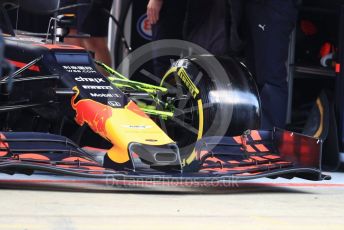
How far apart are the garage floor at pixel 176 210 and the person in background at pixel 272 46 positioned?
1.46 m

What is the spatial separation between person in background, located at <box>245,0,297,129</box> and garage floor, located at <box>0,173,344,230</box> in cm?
146

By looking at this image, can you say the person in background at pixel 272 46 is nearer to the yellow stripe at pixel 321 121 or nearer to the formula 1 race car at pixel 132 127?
the yellow stripe at pixel 321 121

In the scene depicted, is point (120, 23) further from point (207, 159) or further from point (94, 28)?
point (207, 159)

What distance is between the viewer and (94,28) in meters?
9.58

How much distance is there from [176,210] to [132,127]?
0.85 metres

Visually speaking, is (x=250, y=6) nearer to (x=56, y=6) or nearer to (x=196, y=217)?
(x=56, y=6)

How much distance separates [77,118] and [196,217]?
4.68 feet

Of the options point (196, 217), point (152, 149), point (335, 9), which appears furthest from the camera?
point (335, 9)

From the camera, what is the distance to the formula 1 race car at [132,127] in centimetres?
580

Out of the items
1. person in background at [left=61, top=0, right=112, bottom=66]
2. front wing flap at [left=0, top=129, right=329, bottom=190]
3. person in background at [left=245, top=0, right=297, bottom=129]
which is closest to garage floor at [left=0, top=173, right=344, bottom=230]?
front wing flap at [left=0, top=129, right=329, bottom=190]

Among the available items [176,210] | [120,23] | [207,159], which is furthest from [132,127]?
[120,23]

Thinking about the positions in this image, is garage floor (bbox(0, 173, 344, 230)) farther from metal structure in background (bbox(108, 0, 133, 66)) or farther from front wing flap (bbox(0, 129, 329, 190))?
metal structure in background (bbox(108, 0, 133, 66))

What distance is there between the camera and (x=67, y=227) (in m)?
4.59

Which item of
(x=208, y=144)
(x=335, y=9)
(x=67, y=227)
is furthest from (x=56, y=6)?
(x=335, y=9)
